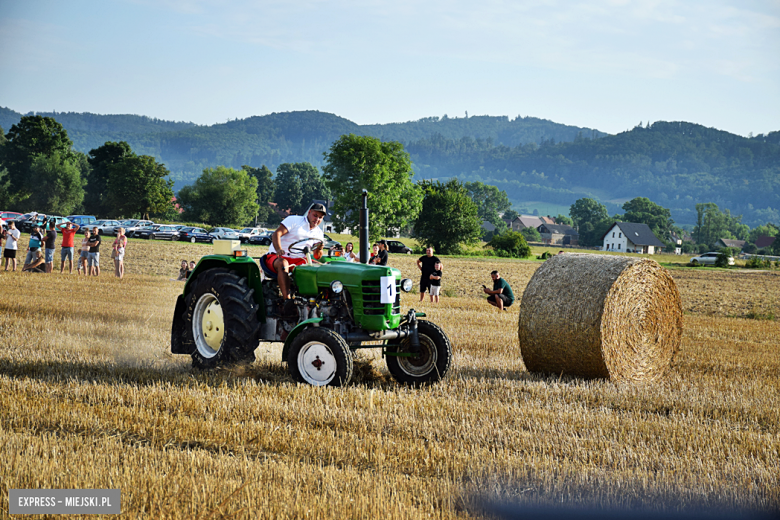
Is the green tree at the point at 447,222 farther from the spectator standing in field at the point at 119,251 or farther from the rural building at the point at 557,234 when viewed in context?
the rural building at the point at 557,234

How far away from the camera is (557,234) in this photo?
174m

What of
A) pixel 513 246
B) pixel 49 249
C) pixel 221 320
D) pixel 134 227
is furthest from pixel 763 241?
pixel 221 320

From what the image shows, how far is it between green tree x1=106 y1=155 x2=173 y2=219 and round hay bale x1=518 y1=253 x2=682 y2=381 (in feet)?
224

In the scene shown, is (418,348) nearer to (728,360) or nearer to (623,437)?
(623,437)

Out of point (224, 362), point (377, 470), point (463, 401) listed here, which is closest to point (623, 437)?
point (463, 401)

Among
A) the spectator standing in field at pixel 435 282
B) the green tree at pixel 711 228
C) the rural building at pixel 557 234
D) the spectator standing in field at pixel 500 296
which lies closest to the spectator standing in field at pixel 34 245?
the spectator standing in field at pixel 435 282

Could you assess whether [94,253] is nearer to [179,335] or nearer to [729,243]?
[179,335]

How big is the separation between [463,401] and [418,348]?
3.15ft

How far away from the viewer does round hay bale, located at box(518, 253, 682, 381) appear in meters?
8.23

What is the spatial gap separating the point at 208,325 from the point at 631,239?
12078cm

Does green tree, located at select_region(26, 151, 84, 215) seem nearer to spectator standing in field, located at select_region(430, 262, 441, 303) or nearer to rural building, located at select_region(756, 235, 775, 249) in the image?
spectator standing in field, located at select_region(430, 262, 441, 303)

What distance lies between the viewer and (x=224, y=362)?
7.40 m

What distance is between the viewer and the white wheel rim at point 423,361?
7.40 metres

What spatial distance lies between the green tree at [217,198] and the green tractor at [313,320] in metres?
81.2
